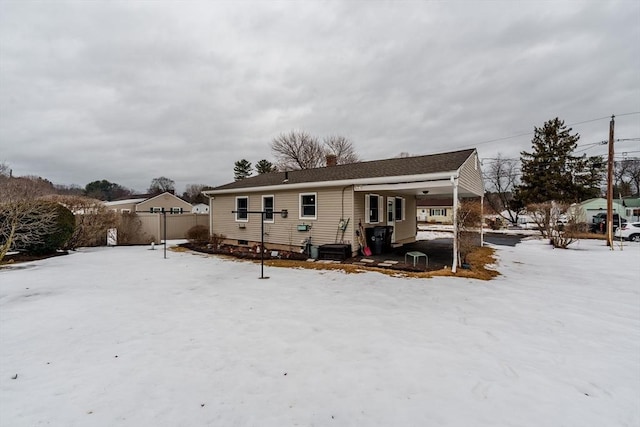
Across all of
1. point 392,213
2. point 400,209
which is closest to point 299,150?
point 400,209

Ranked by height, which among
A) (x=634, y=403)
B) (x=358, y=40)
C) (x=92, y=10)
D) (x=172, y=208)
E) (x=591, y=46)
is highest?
(x=591, y=46)

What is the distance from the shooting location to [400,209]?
13.5 metres

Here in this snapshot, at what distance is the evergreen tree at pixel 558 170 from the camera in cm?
2711

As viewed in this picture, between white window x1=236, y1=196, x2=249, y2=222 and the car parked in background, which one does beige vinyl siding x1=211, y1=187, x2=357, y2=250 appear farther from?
the car parked in background

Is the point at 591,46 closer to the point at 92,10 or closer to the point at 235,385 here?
the point at 235,385

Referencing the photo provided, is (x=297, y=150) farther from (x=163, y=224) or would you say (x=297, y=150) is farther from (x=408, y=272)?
(x=408, y=272)

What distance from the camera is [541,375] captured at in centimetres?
288

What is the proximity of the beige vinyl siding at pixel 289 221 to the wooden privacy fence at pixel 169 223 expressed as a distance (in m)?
3.76

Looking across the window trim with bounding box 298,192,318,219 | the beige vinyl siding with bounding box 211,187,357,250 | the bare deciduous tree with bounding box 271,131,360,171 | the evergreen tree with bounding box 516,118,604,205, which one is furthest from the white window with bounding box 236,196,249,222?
the evergreen tree with bounding box 516,118,604,205

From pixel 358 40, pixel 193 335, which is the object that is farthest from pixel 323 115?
pixel 193 335

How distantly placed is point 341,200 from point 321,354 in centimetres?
733

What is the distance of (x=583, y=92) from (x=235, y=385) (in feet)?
89.4

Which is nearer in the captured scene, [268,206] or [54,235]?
[54,235]

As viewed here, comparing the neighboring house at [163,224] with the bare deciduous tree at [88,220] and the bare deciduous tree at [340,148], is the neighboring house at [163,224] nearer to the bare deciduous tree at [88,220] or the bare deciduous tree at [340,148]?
Result: the bare deciduous tree at [88,220]
